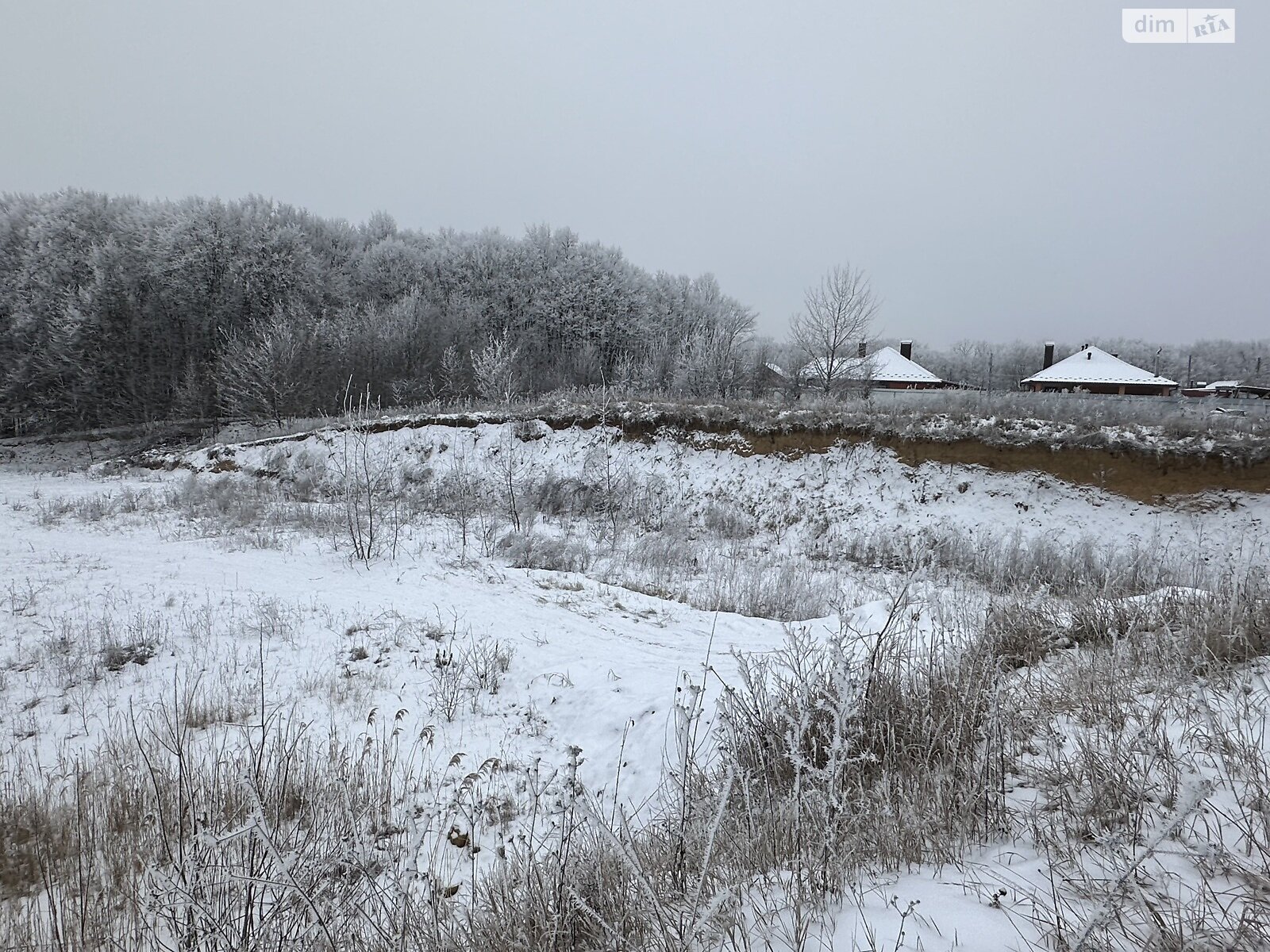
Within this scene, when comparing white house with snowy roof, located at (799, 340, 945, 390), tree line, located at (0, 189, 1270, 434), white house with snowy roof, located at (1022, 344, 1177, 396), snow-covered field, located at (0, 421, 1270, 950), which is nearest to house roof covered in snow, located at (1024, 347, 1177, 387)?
white house with snowy roof, located at (1022, 344, 1177, 396)

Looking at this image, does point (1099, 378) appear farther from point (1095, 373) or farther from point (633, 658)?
point (633, 658)

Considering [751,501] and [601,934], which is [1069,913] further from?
[751,501]

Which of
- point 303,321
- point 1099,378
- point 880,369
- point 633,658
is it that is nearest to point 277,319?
point 303,321

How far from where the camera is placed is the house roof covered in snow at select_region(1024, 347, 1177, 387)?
118ft

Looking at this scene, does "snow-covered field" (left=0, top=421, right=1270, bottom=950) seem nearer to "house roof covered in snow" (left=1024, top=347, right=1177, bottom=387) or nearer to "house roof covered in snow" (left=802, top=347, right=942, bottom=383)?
"house roof covered in snow" (left=802, top=347, right=942, bottom=383)

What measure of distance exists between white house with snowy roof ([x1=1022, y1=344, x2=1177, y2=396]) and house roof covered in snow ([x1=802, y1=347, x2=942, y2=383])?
Result: 6914 millimetres

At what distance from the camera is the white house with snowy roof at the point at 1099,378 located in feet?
117

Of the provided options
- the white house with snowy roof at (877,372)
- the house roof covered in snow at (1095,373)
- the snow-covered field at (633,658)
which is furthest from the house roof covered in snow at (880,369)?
the snow-covered field at (633,658)

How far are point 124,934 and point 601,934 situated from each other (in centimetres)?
232

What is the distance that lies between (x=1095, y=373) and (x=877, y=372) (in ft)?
49.0

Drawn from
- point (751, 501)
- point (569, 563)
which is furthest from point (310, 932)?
point (751, 501)

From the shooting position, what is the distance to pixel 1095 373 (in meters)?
37.9

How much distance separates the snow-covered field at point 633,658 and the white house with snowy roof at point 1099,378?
3008cm

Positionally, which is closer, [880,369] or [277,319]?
[277,319]
